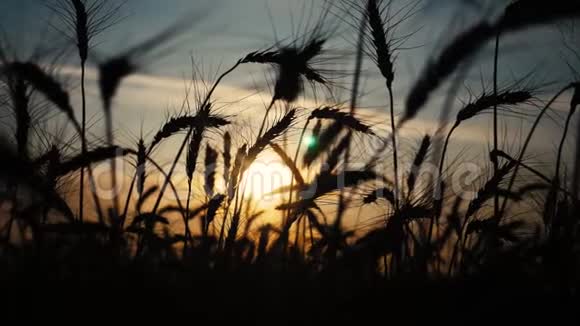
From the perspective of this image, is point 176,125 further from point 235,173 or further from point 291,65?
point 291,65

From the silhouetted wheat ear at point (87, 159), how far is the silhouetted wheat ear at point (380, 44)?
193 centimetres

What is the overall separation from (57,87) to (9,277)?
232 cm

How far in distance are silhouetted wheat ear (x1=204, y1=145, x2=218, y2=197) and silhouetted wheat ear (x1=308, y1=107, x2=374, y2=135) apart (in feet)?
3.24

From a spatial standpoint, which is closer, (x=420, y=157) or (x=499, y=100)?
(x=499, y=100)

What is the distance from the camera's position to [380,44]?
14.0 ft

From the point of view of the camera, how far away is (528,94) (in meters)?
3.96

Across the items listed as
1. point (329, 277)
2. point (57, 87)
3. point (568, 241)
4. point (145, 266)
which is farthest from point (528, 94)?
point (57, 87)

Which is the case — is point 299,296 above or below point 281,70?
below

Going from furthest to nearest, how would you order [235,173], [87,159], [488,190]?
[235,173]
[488,190]
[87,159]

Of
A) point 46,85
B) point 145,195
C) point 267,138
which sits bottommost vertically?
point 145,195

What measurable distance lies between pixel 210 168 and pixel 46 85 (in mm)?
1412

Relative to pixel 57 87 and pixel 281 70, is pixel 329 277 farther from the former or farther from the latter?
pixel 57 87

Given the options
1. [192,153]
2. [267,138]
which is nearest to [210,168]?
[192,153]

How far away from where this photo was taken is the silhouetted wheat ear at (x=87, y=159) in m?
3.55
